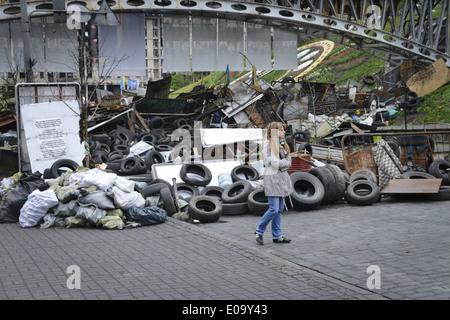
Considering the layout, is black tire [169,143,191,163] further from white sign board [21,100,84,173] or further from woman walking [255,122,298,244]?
woman walking [255,122,298,244]

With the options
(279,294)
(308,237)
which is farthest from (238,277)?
(308,237)

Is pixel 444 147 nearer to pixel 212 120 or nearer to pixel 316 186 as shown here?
pixel 316 186

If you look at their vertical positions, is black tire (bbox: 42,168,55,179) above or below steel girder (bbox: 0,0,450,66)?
below

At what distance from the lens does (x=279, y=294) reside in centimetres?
617

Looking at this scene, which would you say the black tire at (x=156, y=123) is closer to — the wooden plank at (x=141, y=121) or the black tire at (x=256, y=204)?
the wooden plank at (x=141, y=121)

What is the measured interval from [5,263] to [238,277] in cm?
339

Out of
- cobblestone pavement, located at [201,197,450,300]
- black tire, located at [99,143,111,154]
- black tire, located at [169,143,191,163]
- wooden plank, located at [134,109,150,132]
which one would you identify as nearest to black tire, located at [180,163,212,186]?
cobblestone pavement, located at [201,197,450,300]

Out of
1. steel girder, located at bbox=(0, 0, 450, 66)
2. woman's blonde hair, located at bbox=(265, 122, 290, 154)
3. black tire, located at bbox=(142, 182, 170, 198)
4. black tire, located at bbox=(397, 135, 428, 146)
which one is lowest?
black tire, located at bbox=(142, 182, 170, 198)

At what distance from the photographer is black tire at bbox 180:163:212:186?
13.9 m

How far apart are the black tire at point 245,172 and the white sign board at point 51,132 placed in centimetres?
446

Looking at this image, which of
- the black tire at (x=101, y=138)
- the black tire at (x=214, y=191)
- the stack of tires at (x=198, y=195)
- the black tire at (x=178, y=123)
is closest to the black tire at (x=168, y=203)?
the stack of tires at (x=198, y=195)

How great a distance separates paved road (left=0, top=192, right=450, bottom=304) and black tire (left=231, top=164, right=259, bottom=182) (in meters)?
3.39

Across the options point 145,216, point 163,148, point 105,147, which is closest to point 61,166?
point 145,216

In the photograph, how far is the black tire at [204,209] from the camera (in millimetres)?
11133
